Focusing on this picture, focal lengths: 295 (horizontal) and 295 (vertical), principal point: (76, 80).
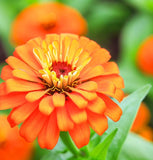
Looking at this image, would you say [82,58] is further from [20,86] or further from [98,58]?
[20,86]

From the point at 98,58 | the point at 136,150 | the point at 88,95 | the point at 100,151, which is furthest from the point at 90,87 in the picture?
the point at 136,150

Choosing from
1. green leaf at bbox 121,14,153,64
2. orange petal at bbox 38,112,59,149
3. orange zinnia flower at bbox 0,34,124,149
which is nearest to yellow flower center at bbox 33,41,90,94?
orange zinnia flower at bbox 0,34,124,149

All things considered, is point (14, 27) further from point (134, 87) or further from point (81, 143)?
point (81, 143)

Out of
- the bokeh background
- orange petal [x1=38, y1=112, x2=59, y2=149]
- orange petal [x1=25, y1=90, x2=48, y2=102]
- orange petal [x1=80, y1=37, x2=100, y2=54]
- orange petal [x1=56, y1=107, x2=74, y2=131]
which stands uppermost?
orange petal [x1=80, y1=37, x2=100, y2=54]

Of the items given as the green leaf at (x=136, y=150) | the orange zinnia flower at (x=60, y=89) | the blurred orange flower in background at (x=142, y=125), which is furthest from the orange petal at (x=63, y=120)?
the blurred orange flower in background at (x=142, y=125)

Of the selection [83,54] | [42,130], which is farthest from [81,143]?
[83,54]

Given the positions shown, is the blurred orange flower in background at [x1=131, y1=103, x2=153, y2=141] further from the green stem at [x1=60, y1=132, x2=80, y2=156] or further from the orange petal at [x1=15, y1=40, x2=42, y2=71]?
the orange petal at [x1=15, y1=40, x2=42, y2=71]

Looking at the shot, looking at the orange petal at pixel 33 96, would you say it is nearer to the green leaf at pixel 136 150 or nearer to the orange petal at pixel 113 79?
the orange petal at pixel 113 79
